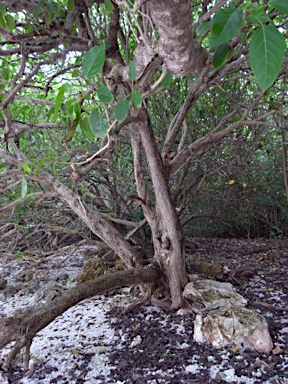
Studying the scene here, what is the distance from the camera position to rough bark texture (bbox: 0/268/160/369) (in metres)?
1.77

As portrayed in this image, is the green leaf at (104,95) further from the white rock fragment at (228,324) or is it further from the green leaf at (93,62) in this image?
the white rock fragment at (228,324)

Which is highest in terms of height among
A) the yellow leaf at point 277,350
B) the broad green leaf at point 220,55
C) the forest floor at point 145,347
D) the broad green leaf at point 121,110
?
the broad green leaf at point 220,55

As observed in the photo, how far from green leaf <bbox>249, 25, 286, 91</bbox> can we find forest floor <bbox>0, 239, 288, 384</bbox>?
1729 mm

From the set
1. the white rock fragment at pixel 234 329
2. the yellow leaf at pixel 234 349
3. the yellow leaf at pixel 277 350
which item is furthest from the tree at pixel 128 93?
the yellow leaf at pixel 277 350

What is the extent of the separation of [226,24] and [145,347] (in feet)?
6.87

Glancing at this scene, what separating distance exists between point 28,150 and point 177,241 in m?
1.59

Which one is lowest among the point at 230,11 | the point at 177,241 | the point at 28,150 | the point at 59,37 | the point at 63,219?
the point at 177,241

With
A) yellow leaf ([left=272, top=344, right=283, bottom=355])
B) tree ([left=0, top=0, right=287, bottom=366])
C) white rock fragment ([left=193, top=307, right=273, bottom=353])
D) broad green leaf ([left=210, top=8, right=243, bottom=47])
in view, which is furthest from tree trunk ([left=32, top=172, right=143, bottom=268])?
broad green leaf ([left=210, top=8, right=243, bottom=47])

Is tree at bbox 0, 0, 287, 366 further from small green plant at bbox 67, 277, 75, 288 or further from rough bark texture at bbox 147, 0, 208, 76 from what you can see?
small green plant at bbox 67, 277, 75, 288

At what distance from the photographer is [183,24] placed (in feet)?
3.22

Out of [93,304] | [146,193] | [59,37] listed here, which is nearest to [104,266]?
[93,304]

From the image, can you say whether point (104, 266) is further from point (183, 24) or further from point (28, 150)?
point (183, 24)

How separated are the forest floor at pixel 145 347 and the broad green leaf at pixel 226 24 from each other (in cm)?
178

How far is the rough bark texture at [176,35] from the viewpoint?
2.94 feet
